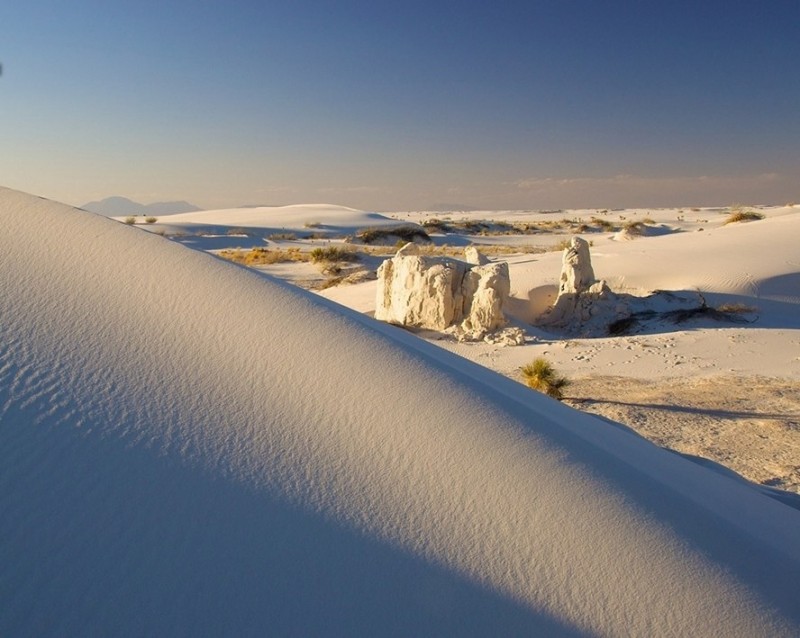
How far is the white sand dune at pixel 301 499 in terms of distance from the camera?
1935 mm

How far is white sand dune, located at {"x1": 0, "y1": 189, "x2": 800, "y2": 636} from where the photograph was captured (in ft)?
6.35

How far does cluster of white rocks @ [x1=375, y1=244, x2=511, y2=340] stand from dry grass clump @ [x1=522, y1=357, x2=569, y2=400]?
323cm

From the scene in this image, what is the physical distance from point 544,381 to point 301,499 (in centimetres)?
646

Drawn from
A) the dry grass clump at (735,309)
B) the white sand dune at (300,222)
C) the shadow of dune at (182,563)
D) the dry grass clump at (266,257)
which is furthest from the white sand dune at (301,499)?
the white sand dune at (300,222)

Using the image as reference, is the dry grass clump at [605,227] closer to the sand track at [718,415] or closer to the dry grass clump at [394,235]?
the dry grass clump at [394,235]

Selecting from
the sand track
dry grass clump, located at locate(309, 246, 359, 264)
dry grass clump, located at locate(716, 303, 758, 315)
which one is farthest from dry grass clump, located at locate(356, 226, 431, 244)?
the sand track

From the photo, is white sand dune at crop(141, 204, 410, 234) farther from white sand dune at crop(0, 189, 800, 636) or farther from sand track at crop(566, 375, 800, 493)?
white sand dune at crop(0, 189, 800, 636)

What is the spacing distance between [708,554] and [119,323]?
9.26ft

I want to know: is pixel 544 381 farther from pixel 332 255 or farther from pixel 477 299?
pixel 332 255

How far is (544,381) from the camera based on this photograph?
27.3 feet

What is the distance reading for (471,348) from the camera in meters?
11.3

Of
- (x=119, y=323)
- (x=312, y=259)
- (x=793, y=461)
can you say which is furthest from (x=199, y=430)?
(x=312, y=259)

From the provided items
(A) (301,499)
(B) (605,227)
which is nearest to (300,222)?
(B) (605,227)

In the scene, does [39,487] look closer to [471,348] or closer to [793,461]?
[793,461]
